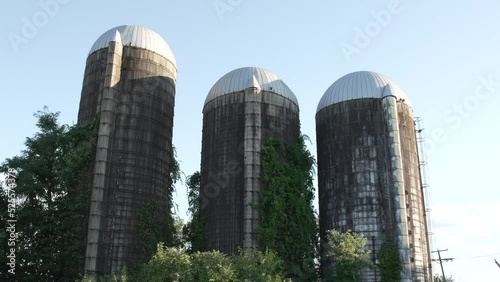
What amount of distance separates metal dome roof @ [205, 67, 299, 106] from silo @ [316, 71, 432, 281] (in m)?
4.78

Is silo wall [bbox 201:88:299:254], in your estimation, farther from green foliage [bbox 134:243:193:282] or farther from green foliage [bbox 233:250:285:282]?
green foliage [bbox 134:243:193:282]

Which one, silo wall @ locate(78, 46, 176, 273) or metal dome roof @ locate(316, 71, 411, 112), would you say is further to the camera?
metal dome roof @ locate(316, 71, 411, 112)

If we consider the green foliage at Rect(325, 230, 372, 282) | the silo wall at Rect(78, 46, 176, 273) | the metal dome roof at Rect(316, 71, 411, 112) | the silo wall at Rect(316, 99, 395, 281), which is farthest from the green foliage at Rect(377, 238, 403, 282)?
the silo wall at Rect(78, 46, 176, 273)

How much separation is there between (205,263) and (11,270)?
1684cm

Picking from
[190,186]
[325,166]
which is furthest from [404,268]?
[190,186]

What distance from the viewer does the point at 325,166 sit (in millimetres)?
48219

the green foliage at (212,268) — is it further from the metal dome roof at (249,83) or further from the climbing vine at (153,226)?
the metal dome roof at (249,83)

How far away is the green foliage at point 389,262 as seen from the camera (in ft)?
135

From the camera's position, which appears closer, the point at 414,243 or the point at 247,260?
the point at 247,260

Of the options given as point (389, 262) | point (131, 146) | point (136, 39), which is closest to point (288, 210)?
point (389, 262)

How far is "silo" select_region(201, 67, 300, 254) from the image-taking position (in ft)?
144

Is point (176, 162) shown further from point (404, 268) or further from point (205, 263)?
point (404, 268)

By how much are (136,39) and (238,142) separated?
13911mm

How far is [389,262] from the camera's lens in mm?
41594
